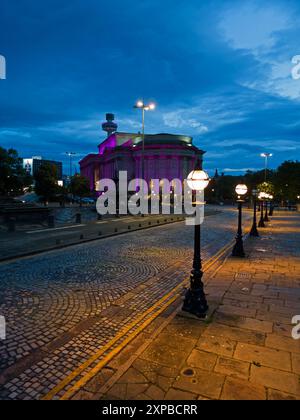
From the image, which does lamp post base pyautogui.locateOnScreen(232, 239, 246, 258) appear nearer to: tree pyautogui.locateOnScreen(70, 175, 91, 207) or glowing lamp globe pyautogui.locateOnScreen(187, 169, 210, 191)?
glowing lamp globe pyautogui.locateOnScreen(187, 169, 210, 191)

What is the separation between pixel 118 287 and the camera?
741 centimetres

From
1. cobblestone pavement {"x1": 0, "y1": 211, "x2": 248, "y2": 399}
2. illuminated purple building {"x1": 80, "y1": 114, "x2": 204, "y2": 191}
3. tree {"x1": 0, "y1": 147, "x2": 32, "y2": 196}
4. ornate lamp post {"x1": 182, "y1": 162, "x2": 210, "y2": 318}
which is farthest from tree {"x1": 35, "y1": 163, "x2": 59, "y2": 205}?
ornate lamp post {"x1": 182, "y1": 162, "x2": 210, "y2": 318}

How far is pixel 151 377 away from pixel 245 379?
134 centimetres

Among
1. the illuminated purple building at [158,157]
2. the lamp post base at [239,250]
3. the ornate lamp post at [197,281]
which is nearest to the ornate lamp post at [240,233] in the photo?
the lamp post base at [239,250]

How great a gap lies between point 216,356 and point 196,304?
59.6 inches

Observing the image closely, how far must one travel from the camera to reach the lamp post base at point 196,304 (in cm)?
554

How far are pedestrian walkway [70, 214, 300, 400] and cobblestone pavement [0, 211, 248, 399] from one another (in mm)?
697

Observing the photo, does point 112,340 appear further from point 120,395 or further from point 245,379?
point 245,379

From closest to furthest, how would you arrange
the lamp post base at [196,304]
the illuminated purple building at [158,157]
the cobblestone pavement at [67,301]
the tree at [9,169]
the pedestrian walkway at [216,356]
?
the pedestrian walkway at [216,356]
the cobblestone pavement at [67,301]
the lamp post base at [196,304]
the tree at [9,169]
the illuminated purple building at [158,157]

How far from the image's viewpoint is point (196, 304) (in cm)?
561

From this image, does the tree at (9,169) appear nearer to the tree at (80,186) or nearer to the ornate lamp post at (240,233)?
the tree at (80,186)

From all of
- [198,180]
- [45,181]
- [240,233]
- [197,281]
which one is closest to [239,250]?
[240,233]

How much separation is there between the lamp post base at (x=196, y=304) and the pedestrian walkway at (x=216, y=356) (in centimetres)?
21

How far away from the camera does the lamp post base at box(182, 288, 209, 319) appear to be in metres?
5.54
